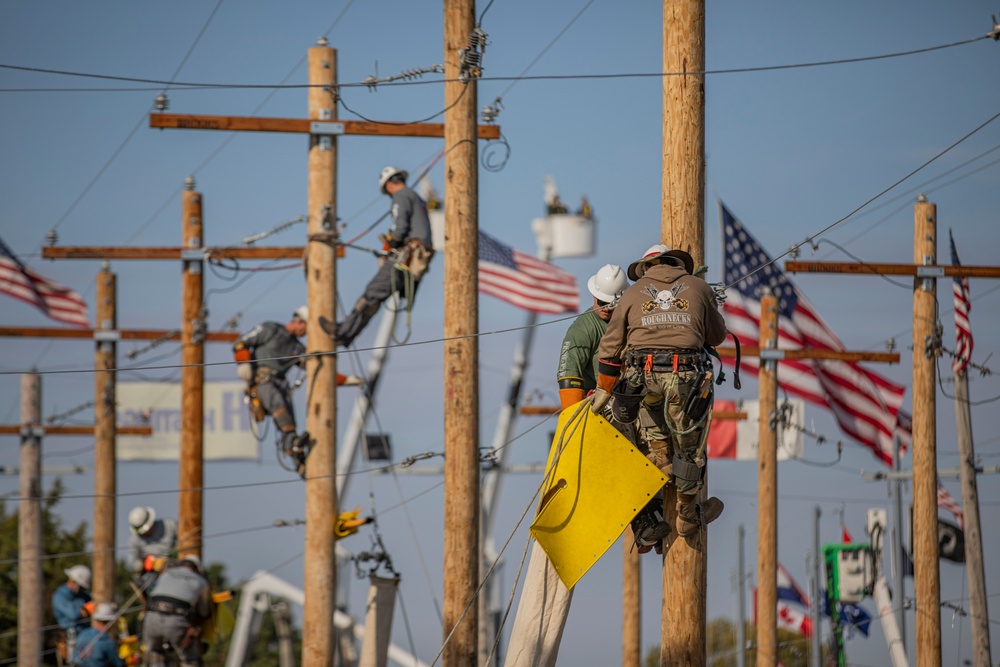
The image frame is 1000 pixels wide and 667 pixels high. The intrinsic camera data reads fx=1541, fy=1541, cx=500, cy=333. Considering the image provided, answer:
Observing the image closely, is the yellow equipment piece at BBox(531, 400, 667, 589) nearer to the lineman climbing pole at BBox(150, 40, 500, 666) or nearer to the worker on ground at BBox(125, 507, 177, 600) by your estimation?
the lineman climbing pole at BBox(150, 40, 500, 666)

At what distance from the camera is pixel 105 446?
A: 23016 mm

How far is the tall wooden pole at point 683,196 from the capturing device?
932 centimetres

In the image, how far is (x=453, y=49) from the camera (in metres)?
13.2

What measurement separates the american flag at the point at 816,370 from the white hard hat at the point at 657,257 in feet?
43.0

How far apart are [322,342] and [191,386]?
443cm

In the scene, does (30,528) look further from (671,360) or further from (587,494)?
(671,360)

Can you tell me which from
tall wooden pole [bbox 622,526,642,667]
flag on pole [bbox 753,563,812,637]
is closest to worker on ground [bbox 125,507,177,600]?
tall wooden pole [bbox 622,526,642,667]

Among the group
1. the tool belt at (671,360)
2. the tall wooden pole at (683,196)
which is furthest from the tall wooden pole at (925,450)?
the tool belt at (671,360)

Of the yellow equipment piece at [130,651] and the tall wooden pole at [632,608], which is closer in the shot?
the yellow equipment piece at [130,651]

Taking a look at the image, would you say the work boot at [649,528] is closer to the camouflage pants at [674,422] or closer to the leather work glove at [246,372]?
the camouflage pants at [674,422]

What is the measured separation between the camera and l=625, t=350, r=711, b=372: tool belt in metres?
8.84

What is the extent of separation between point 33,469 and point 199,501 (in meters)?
6.42

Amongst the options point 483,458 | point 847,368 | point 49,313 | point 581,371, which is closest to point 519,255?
point 847,368

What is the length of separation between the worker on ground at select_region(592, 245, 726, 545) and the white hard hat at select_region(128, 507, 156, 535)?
9.75m
